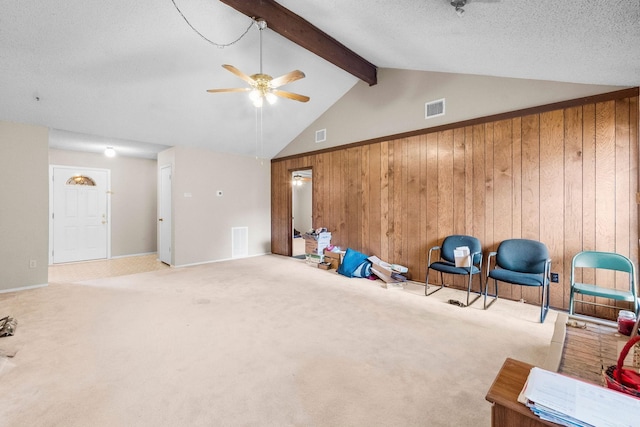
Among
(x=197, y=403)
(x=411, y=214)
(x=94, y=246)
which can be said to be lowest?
(x=197, y=403)

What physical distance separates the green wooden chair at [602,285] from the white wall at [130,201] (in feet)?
27.3

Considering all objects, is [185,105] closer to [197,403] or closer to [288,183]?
[288,183]

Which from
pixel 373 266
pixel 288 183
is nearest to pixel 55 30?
pixel 288 183

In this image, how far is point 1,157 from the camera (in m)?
4.06

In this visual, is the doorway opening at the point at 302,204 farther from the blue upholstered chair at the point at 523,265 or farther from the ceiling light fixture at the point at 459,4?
the ceiling light fixture at the point at 459,4

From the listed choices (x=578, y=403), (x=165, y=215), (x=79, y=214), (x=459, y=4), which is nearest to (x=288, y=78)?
(x=459, y=4)

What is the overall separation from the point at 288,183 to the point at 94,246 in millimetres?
4680

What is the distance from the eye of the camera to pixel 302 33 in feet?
11.9

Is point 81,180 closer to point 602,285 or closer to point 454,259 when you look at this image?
point 454,259

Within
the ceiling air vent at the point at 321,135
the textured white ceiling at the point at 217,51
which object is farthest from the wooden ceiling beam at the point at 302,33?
the ceiling air vent at the point at 321,135

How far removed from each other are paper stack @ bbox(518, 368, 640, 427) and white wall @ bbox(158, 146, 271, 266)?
234 inches

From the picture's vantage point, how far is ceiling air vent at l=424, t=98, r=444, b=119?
4.30 metres

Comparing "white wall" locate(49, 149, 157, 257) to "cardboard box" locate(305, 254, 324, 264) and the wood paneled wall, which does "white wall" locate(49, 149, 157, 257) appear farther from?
the wood paneled wall

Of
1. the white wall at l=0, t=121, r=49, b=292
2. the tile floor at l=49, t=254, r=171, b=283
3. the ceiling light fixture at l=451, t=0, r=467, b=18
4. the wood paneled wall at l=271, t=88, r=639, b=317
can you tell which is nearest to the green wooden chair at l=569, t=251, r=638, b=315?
the wood paneled wall at l=271, t=88, r=639, b=317
